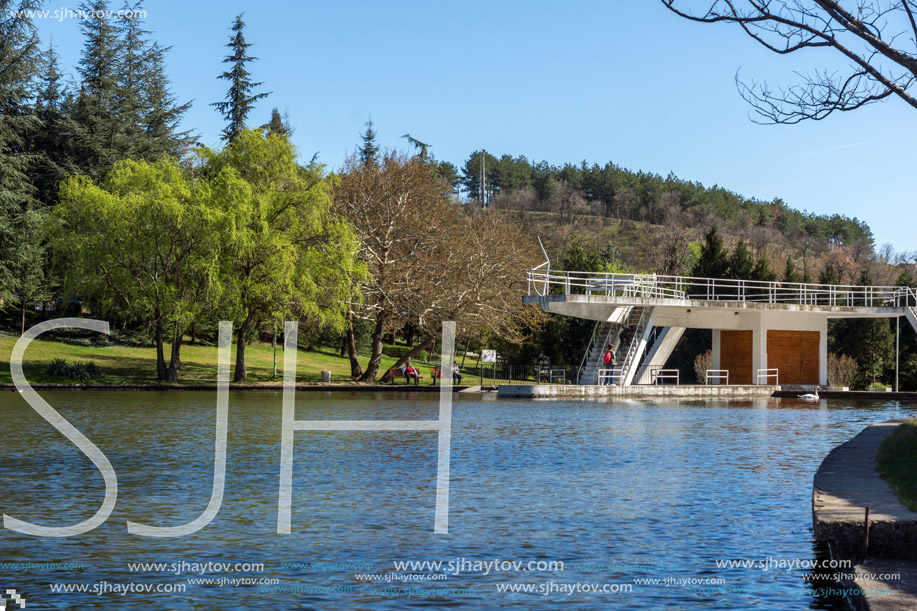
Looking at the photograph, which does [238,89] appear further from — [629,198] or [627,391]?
[629,198]

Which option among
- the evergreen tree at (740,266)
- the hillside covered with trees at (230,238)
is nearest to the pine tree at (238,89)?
the hillside covered with trees at (230,238)

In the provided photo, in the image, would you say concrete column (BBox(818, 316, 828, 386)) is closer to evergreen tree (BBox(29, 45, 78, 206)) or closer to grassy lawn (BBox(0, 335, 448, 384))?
grassy lawn (BBox(0, 335, 448, 384))

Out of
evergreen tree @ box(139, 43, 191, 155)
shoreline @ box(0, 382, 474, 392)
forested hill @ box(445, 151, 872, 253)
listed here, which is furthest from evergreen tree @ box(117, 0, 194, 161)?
forested hill @ box(445, 151, 872, 253)

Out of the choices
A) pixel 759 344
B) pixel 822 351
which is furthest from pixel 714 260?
Result: pixel 759 344

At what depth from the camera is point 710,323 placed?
159ft

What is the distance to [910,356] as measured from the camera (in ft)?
194

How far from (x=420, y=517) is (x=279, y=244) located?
32796 mm

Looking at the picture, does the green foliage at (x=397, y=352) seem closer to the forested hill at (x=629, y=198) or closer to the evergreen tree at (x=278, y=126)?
the evergreen tree at (x=278, y=126)

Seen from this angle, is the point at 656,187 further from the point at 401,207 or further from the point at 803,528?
the point at 803,528

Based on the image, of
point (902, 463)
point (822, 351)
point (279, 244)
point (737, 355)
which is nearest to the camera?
point (902, 463)

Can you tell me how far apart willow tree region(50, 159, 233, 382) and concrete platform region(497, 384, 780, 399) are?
1448cm

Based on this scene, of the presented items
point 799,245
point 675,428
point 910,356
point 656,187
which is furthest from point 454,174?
point 675,428

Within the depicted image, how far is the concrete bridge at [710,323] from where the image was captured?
42.8 m

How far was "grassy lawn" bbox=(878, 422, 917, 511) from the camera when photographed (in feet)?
32.5
